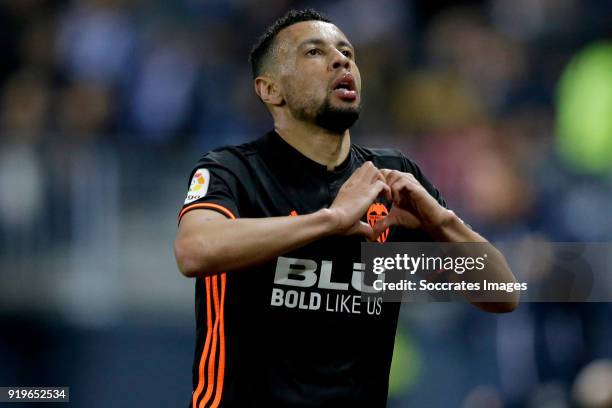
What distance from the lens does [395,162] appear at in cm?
440

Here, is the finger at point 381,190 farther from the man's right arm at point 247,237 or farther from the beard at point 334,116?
the beard at point 334,116

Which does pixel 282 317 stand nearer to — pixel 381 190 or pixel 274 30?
pixel 381 190

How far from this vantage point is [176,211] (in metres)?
8.16

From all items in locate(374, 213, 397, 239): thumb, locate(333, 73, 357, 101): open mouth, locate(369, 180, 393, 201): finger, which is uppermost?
locate(333, 73, 357, 101): open mouth

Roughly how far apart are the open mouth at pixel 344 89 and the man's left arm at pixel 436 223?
1.16ft

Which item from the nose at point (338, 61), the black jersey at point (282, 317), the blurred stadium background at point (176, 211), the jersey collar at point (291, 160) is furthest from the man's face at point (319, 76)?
the blurred stadium background at point (176, 211)

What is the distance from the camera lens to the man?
364 centimetres

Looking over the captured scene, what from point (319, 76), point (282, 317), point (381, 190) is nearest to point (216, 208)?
point (282, 317)

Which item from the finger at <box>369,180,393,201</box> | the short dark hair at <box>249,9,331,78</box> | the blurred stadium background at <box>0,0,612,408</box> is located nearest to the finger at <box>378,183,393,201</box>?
the finger at <box>369,180,393,201</box>

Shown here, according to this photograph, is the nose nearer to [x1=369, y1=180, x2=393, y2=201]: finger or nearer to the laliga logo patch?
[x1=369, y1=180, x2=393, y2=201]: finger

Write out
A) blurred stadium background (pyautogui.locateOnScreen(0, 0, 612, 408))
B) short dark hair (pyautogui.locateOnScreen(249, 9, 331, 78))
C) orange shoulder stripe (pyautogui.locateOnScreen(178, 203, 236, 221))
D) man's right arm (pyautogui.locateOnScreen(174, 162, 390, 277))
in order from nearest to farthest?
1. man's right arm (pyautogui.locateOnScreen(174, 162, 390, 277))
2. orange shoulder stripe (pyautogui.locateOnScreen(178, 203, 236, 221))
3. short dark hair (pyautogui.locateOnScreen(249, 9, 331, 78))
4. blurred stadium background (pyautogui.locateOnScreen(0, 0, 612, 408))

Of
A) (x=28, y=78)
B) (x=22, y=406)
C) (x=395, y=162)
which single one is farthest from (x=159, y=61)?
(x=395, y=162)

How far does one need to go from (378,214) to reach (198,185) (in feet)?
2.57

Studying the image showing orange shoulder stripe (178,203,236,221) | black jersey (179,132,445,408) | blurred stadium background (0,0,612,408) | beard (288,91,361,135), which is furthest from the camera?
blurred stadium background (0,0,612,408)
